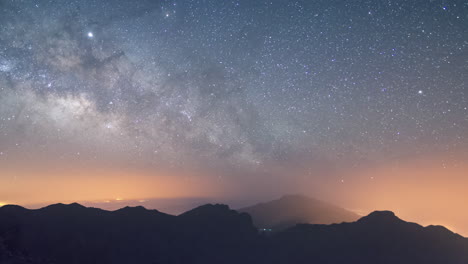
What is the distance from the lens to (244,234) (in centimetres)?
9362

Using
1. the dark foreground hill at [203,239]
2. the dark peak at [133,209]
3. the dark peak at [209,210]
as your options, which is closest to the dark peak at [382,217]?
the dark foreground hill at [203,239]

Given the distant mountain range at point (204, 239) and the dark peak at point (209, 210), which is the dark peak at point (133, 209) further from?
the dark peak at point (209, 210)

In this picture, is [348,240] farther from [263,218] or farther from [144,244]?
[263,218]

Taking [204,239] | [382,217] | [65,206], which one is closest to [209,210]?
[204,239]

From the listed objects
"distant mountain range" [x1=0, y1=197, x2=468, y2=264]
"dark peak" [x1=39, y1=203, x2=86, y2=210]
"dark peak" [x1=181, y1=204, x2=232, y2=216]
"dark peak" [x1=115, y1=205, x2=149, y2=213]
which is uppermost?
"dark peak" [x1=39, y1=203, x2=86, y2=210]

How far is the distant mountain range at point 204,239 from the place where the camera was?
7325 cm

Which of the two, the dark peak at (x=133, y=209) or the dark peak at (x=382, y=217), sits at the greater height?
the dark peak at (x=133, y=209)

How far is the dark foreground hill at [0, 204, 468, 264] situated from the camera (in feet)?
240

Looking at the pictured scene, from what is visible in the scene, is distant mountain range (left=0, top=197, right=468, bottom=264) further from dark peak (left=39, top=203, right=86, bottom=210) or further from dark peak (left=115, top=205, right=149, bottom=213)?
dark peak (left=39, top=203, right=86, bottom=210)

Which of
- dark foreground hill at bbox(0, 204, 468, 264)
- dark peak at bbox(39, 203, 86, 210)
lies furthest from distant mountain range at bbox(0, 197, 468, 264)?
dark peak at bbox(39, 203, 86, 210)

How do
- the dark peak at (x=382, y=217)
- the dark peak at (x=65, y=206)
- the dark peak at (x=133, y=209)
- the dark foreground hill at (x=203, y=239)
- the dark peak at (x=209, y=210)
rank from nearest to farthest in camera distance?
the dark foreground hill at (x=203, y=239)
the dark peak at (x=65, y=206)
the dark peak at (x=133, y=209)
the dark peak at (x=382, y=217)
the dark peak at (x=209, y=210)

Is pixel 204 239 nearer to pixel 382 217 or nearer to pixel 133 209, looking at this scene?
pixel 133 209

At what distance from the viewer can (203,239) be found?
87.9 metres

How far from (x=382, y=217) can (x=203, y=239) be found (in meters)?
58.4
